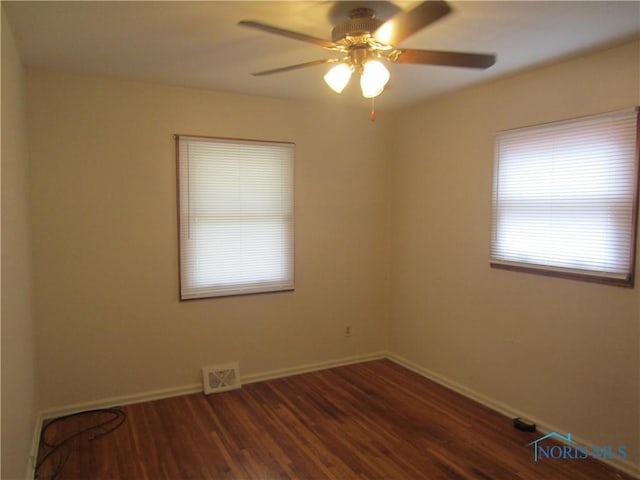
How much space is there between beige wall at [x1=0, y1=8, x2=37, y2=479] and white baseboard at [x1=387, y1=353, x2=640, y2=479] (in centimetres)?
307

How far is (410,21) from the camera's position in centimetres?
171

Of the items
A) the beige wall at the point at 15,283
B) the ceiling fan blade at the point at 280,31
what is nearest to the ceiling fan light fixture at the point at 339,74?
the ceiling fan blade at the point at 280,31

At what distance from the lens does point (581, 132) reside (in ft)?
8.93

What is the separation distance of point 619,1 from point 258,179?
8.80 feet

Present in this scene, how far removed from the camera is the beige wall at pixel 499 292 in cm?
261

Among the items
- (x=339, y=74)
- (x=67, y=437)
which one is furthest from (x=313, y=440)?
(x=339, y=74)

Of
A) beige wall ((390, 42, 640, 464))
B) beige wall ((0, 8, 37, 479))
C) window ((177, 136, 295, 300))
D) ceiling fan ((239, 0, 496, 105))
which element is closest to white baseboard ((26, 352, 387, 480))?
beige wall ((0, 8, 37, 479))

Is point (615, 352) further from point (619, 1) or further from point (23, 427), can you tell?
point (23, 427)

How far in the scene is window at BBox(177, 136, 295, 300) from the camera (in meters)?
3.54

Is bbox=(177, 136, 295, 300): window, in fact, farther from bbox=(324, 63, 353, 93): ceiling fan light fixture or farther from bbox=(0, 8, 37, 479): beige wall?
bbox=(324, 63, 353, 93): ceiling fan light fixture

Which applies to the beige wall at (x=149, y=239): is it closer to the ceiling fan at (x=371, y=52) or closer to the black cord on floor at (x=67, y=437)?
the black cord on floor at (x=67, y=437)

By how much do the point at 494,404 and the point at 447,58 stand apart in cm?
262

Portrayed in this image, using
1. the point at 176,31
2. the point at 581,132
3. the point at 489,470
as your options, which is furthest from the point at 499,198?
the point at 176,31

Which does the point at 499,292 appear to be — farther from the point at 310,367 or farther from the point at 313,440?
the point at 310,367
